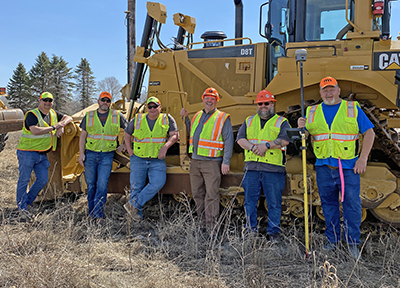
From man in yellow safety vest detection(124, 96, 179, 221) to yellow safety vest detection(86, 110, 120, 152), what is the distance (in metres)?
0.34

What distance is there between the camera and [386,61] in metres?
4.28

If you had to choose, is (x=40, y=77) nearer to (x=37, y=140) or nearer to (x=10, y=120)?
(x=10, y=120)

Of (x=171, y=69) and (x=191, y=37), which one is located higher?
(x=191, y=37)

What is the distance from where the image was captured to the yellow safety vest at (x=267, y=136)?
14.5 feet

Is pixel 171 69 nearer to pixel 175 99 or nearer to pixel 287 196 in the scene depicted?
pixel 175 99

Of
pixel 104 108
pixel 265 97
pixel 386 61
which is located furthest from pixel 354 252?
pixel 104 108

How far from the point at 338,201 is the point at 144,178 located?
267 centimetres

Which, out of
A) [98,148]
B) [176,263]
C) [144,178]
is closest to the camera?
[176,263]

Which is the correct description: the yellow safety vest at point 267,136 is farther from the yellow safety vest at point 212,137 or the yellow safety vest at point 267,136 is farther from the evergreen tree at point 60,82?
the evergreen tree at point 60,82

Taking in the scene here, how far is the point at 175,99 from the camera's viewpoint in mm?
6121

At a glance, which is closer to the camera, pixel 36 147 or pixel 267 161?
pixel 267 161

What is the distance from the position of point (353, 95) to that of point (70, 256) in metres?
3.84

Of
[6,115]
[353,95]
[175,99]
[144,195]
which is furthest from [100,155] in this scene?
[6,115]

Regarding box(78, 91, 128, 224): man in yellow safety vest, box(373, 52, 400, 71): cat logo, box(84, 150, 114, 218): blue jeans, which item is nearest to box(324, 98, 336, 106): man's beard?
box(373, 52, 400, 71): cat logo
